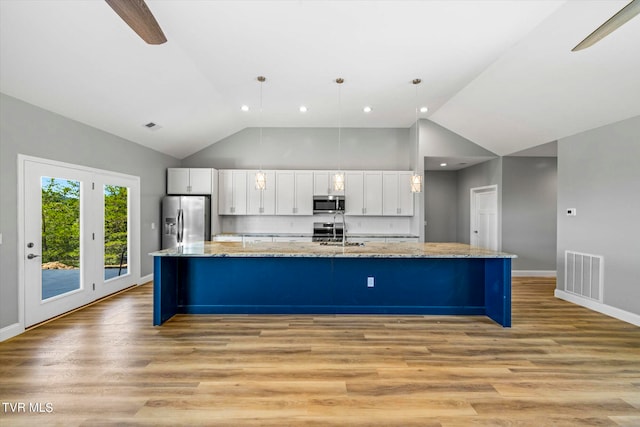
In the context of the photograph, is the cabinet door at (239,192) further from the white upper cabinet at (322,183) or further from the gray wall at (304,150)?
the white upper cabinet at (322,183)

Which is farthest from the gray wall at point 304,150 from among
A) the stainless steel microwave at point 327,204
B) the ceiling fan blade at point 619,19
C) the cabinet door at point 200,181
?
the ceiling fan blade at point 619,19

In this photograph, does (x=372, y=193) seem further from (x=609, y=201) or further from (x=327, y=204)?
(x=609, y=201)

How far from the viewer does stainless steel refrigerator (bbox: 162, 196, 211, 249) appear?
568 cm

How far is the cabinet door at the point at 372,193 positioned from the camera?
618 cm

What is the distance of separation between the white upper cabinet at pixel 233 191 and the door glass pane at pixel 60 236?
254 centimetres

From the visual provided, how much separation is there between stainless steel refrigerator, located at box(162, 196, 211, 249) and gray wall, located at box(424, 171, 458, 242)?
17.6 feet

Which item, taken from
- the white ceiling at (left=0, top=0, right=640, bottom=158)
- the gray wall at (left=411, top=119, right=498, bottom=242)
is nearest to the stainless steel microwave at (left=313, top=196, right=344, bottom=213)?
the gray wall at (left=411, top=119, right=498, bottom=242)

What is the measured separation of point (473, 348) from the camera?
288cm

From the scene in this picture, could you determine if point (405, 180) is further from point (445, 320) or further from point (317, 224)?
point (445, 320)

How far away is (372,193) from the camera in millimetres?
6199

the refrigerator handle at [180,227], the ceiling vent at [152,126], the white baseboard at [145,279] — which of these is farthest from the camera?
the refrigerator handle at [180,227]

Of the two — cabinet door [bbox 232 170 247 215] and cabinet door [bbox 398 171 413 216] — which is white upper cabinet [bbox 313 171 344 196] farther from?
cabinet door [bbox 232 170 247 215]

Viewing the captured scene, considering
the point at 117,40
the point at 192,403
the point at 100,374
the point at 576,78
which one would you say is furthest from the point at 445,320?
the point at 117,40

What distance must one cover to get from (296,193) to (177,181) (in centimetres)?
240
